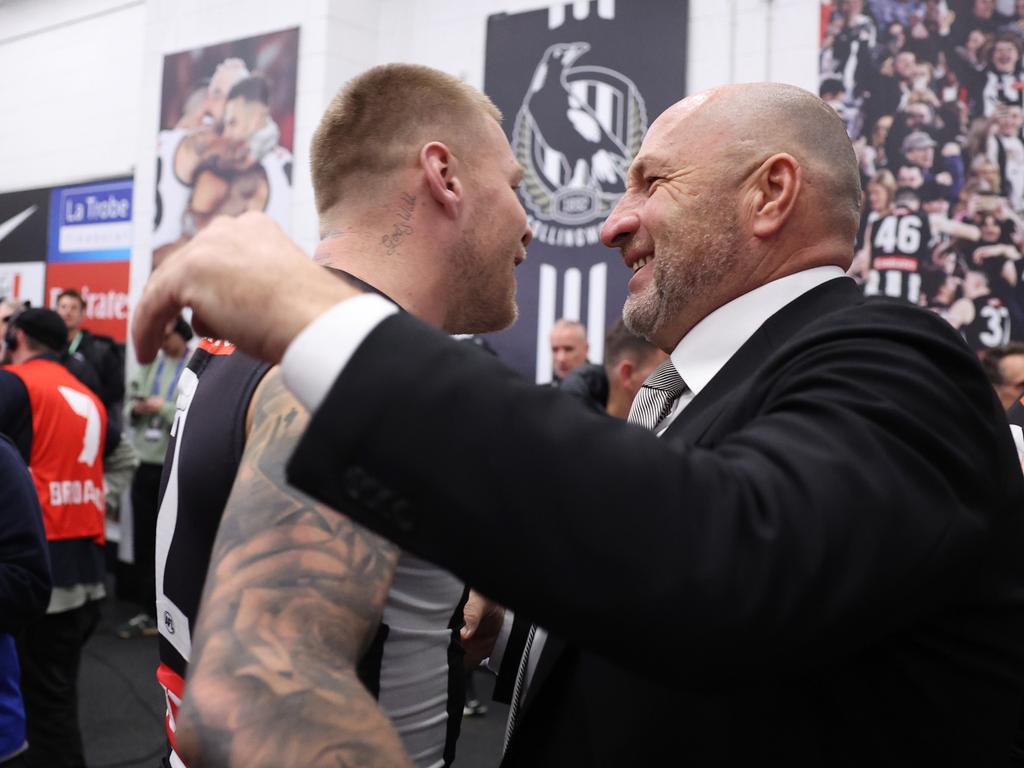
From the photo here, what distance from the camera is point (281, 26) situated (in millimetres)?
6027

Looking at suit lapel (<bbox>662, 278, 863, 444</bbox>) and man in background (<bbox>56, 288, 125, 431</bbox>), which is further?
man in background (<bbox>56, 288, 125, 431</bbox>)

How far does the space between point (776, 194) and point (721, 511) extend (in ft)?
2.31

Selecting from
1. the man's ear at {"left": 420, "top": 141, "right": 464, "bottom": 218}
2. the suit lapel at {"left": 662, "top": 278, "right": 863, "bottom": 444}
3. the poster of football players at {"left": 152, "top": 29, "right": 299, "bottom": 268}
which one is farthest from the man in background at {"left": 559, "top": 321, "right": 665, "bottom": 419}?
the poster of football players at {"left": 152, "top": 29, "right": 299, "bottom": 268}

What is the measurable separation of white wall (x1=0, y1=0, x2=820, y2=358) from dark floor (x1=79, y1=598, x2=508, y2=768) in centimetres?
261

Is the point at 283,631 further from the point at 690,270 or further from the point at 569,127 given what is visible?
the point at 569,127

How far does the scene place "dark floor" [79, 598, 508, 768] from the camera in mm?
3412

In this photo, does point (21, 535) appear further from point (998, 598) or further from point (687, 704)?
point (998, 598)

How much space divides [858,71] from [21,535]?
13.5 feet

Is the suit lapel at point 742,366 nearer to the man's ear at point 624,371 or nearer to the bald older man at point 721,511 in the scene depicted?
the bald older man at point 721,511

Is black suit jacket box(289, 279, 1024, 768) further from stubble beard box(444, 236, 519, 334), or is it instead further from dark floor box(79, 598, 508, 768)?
dark floor box(79, 598, 508, 768)

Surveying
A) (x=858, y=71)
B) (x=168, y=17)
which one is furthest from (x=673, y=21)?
(x=168, y=17)

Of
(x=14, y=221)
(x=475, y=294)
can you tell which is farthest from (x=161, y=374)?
(x=475, y=294)

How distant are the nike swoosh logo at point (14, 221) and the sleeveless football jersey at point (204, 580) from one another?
7324 mm

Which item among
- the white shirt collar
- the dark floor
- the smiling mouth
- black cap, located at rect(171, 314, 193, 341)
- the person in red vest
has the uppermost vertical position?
black cap, located at rect(171, 314, 193, 341)
